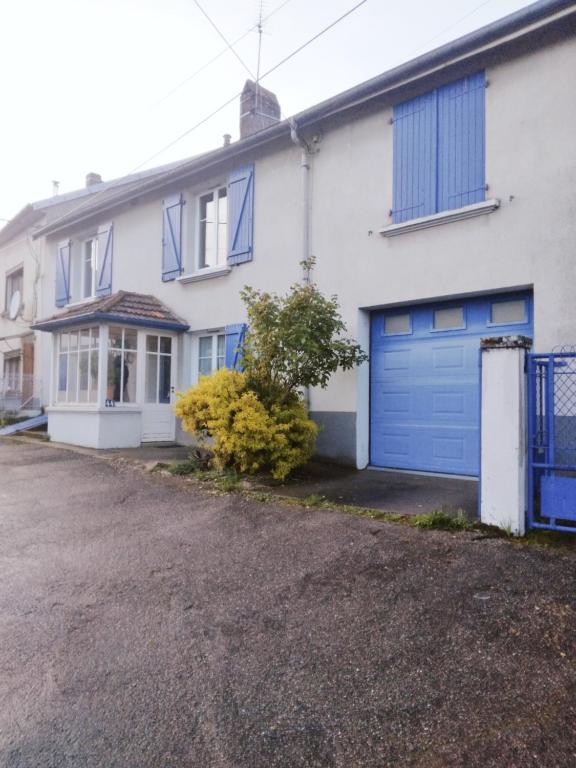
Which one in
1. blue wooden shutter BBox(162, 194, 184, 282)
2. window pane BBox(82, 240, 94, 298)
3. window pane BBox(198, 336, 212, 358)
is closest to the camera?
Result: window pane BBox(198, 336, 212, 358)

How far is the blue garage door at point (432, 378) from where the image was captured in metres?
6.84

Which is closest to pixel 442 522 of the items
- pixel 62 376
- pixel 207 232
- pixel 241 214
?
pixel 241 214

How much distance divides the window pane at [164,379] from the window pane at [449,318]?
5.98 metres

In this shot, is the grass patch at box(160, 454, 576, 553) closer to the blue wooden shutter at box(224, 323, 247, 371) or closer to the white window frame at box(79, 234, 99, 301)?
the blue wooden shutter at box(224, 323, 247, 371)

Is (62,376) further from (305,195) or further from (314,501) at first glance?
(314,501)

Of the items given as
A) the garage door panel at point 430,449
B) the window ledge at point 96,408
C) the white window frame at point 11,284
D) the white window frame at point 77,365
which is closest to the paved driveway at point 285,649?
the garage door panel at point 430,449

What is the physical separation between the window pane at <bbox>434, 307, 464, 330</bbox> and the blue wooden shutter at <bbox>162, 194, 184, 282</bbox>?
5770mm

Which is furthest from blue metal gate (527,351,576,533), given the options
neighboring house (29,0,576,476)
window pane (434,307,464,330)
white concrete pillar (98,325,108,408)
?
white concrete pillar (98,325,108,408)

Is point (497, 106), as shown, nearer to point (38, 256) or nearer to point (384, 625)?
point (384, 625)

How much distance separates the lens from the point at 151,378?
1088 cm

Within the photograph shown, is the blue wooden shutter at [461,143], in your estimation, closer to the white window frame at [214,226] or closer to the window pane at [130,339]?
the white window frame at [214,226]

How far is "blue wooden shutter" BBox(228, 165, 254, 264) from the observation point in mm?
9547

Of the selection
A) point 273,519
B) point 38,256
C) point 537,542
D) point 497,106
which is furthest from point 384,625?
point 38,256

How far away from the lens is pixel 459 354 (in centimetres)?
705
